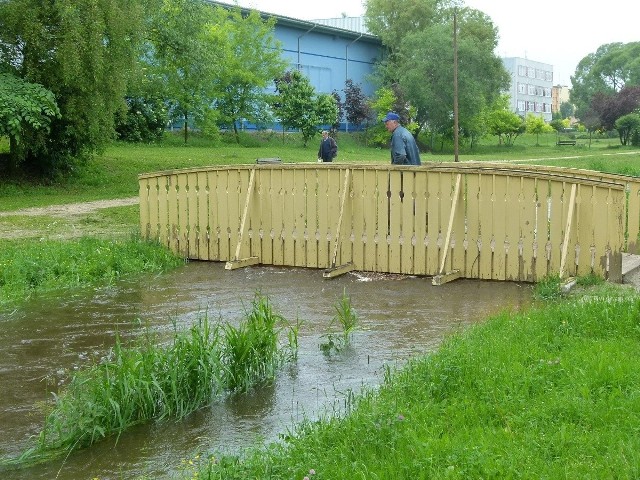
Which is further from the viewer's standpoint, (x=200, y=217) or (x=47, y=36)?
(x=47, y=36)

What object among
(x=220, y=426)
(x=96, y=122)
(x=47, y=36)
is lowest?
(x=220, y=426)

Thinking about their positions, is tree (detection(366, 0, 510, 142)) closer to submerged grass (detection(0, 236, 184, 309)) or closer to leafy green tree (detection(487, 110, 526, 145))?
leafy green tree (detection(487, 110, 526, 145))

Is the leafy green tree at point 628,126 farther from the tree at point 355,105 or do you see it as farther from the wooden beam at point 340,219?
the wooden beam at point 340,219

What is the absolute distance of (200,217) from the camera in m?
15.9

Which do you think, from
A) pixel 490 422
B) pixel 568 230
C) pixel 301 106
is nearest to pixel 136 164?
pixel 568 230

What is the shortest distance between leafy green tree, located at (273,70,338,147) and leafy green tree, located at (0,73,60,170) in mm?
29854

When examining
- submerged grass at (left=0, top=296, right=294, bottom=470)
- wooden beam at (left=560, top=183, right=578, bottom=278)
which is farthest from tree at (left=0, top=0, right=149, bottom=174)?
submerged grass at (left=0, top=296, right=294, bottom=470)

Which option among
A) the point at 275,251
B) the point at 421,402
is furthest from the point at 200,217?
the point at 421,402

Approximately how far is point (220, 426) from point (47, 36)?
59.6 ft

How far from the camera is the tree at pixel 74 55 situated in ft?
74.1

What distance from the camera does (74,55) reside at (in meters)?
22.3

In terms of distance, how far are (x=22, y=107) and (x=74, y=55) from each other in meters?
1.73

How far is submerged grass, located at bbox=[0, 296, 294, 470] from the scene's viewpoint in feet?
22.8

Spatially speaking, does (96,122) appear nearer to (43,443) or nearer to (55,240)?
(55,240)
